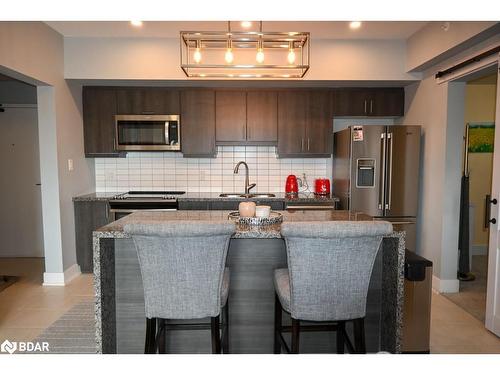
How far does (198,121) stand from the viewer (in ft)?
13.3

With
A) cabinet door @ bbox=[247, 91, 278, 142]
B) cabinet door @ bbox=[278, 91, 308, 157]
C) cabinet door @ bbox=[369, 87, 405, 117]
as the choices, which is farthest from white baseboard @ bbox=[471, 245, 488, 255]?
cabinet door @ bbox=[247, 91, 278, 142]

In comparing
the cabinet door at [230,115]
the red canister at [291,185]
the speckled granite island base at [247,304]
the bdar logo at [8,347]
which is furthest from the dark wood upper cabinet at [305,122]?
the bdar logo at [8,347]

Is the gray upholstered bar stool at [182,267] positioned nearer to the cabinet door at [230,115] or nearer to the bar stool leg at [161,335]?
the bar stool leg at [161,335]

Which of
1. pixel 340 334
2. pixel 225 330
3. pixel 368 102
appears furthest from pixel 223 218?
pixel 368 102

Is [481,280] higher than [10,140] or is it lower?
lower

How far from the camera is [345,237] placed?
1423 mm

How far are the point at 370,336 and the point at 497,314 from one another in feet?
4.17

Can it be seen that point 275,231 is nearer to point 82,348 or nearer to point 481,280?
point 82,348

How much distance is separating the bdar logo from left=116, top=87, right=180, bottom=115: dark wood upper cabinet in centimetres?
260

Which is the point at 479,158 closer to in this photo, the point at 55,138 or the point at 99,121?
the point at 99,121

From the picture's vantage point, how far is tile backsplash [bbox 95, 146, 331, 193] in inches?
174

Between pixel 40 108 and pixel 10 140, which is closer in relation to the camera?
pixel 40 108

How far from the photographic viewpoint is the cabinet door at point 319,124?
406cm
